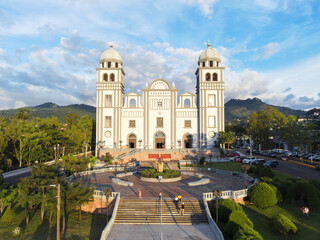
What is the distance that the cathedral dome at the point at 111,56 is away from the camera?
142 ft

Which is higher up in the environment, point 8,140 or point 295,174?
point 8,140

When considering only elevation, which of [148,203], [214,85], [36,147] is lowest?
[148,203]

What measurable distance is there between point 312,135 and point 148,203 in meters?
36.4

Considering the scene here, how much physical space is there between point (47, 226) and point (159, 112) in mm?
30312

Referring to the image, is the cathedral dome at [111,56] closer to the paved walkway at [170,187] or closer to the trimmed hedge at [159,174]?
the paved walkway at [170,187]

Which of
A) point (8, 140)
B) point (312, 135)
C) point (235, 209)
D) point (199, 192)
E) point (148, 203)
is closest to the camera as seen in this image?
point (235, 209)

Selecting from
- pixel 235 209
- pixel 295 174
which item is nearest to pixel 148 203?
pixel 235 209

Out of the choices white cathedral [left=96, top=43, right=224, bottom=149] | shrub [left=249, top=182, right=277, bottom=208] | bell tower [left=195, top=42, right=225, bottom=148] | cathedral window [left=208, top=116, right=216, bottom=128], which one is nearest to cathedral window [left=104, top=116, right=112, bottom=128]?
white cathedral [left=96, top=43, right=224, bottom=149]

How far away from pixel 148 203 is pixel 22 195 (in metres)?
8.34

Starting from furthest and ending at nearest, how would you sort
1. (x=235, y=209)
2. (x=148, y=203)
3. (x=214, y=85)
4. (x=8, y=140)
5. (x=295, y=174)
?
(x=214, y=85) → (x=8, y=140) → (x=295, y=174) → (x=148, y=203) → (x=235, y=209)

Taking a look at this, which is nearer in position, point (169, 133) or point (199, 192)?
point (199, 192)

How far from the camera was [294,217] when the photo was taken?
14984 millimetres

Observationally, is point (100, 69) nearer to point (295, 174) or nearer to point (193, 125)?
point (193, 125)

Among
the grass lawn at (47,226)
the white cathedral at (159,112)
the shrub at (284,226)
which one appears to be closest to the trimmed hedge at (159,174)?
the grass lawn at (47,226)
